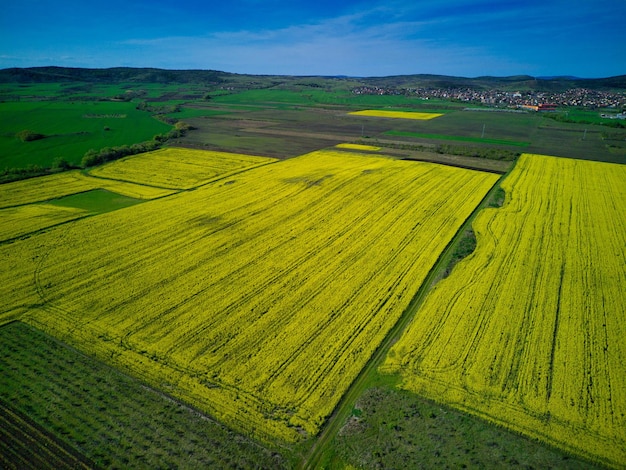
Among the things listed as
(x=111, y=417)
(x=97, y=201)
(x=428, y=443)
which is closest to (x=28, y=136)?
(x=97, y=201)

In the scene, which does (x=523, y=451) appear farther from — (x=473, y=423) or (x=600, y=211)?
(x=600, y=211)

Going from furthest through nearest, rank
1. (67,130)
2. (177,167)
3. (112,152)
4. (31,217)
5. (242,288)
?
(67,130) → (112,152) → (177,167) → (31,217) → (242,288)

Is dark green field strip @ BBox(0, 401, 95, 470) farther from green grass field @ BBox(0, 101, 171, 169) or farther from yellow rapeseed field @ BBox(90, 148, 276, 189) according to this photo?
green grass field @ BBox(0, 101, 171, 169)

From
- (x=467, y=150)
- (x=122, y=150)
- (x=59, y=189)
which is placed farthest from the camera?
(x=467, y=150)

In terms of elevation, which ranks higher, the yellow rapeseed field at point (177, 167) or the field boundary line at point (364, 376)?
the yellow rapeseed field at point (177, 167)

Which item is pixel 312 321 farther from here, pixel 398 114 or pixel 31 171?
pixel 398 114

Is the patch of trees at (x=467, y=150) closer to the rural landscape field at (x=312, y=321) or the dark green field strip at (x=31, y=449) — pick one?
the rural landscape field at (x=312, y=321)

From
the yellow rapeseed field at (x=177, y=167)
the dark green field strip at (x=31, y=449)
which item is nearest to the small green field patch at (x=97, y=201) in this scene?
the yellow rapeseed field at (x=177, y=167)
